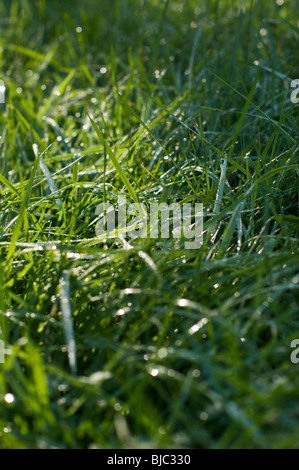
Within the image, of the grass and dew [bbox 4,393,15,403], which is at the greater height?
the grass

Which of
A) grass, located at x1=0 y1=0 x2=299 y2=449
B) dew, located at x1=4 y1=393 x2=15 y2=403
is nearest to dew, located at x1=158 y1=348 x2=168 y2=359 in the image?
grass, located at x1=0 y1=0 x2=299 y2=449

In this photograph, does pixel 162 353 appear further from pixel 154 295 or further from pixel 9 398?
pixel 9 398

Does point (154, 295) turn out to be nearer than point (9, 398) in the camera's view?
No

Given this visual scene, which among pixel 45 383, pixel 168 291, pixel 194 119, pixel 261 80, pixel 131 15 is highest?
pixel 131 15

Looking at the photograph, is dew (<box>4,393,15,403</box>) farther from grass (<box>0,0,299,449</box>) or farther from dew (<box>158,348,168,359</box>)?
dew (<box>158,348,168,359</box>)

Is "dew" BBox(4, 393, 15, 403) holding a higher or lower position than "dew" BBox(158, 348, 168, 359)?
lower

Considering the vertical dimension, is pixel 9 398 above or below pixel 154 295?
below

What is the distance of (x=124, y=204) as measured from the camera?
4.03ft

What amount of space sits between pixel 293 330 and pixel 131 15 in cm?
192

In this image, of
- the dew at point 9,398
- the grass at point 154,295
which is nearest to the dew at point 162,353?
the grass at point 154,295

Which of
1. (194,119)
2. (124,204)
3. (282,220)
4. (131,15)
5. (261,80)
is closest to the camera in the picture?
(282,220)

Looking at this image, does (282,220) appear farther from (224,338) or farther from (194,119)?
(194,119)

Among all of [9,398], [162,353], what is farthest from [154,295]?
[9,398]
